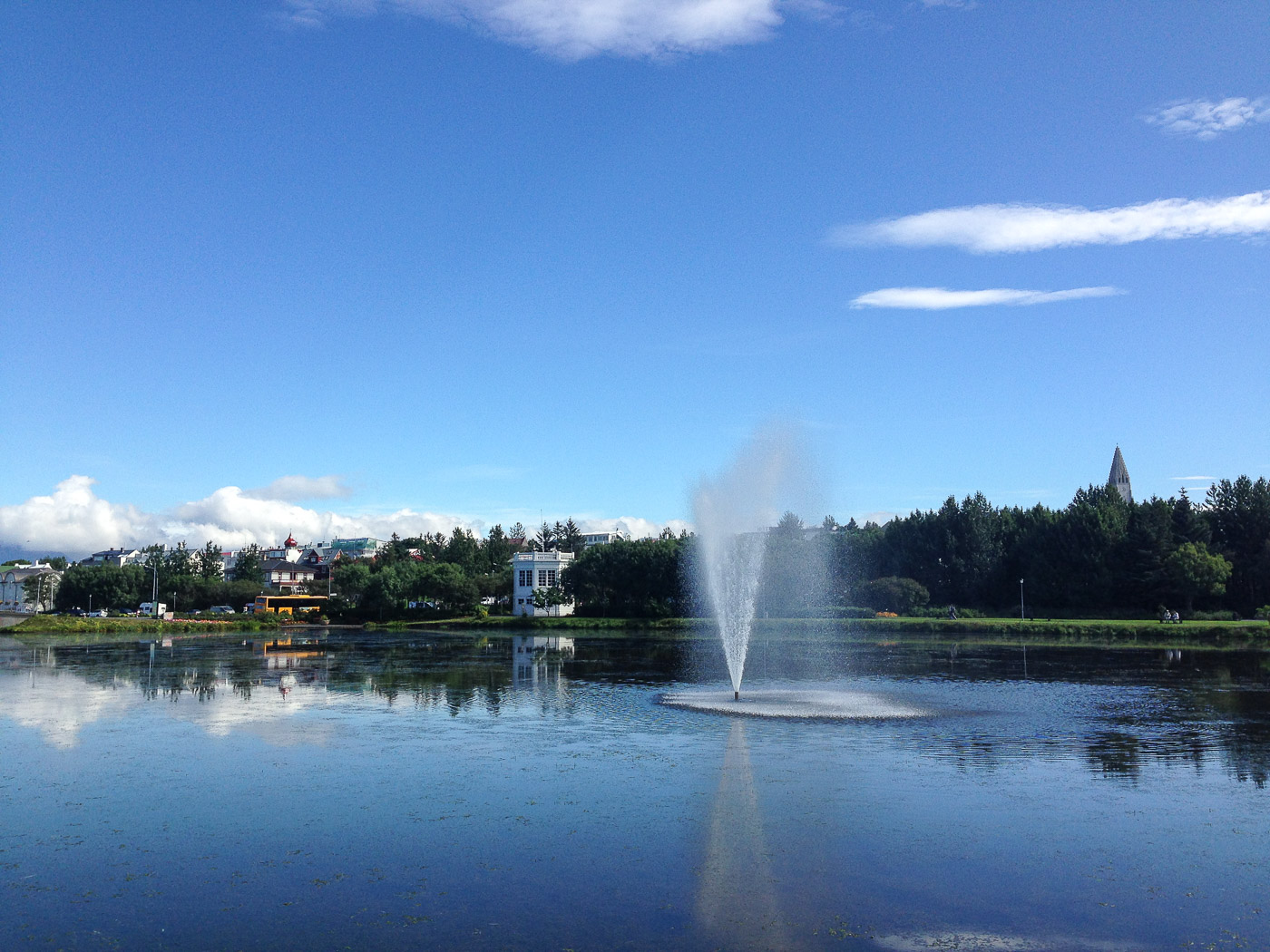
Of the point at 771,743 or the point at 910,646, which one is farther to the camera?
the point at 910,646

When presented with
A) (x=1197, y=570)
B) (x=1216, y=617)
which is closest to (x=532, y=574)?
(x=1197, y=570)

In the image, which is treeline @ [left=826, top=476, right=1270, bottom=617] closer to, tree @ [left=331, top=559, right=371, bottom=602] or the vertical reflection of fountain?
tree @ [left=331, top=559, right=371, bottom=602]

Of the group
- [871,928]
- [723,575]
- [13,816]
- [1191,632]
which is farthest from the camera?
[1191,632]

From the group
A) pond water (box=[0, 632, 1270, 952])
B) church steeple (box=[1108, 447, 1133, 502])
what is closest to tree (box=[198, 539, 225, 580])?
pond water (box=[0, 632, 1270, 952])

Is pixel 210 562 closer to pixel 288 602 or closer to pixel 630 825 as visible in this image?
pixel 288 602

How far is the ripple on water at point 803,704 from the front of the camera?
3048cm

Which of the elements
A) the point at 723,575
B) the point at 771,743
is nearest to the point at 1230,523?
the point at 723,575

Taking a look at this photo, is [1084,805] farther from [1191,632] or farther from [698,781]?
[1191,632]

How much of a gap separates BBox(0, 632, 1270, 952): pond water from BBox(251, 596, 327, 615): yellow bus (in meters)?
99.3

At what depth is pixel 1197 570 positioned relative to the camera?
81562 mm

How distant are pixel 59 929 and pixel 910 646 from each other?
204 ft

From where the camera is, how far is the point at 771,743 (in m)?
25.2

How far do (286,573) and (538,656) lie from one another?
149588mm

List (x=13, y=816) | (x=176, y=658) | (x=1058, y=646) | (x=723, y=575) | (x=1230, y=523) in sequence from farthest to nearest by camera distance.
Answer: (x=1230, y=523), (x=1058, y=646), (x=176, y=658), (x=723, y=575), (x=13, y=816)
